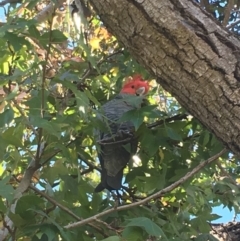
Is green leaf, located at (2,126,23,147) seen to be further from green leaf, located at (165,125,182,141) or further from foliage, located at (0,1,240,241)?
green leaf, located at (165,125,182,141)

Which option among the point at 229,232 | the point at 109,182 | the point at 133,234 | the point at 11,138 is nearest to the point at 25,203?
the point at 11,138

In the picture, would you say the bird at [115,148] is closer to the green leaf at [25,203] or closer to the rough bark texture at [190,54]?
the green leaf at [25,203]

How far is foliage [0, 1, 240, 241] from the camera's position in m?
1.28

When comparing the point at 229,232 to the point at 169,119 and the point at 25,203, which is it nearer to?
the point at 169,119

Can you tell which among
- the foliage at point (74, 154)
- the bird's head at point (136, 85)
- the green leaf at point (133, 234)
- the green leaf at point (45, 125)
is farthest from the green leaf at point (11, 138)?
the bird's head at point (136, 85)

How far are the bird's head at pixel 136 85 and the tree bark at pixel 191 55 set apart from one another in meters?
1.11

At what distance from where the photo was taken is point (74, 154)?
162 centimetres

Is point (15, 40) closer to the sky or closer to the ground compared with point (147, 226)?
closer to the sky

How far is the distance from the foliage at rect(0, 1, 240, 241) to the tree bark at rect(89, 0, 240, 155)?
14 centimetres

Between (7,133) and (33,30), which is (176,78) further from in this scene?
(7,133)

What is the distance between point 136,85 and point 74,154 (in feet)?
2.72

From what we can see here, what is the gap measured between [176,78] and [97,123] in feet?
1.49

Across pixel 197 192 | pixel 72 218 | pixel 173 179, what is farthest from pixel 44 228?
pixel 197 192

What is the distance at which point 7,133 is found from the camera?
137 cm
